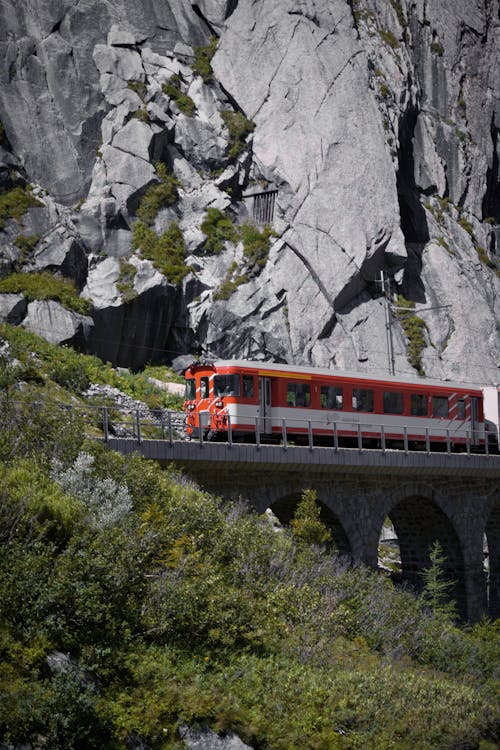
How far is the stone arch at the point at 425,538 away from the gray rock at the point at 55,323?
56.9ft

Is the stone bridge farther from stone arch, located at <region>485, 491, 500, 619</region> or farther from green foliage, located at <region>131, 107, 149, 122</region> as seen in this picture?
green foliage, located at <region>131, 107, 149, 122</region>

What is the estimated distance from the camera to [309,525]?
1997 centimetres

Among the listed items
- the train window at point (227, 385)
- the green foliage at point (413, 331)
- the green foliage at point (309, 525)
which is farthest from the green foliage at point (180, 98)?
the green foliage at point (309, 525)

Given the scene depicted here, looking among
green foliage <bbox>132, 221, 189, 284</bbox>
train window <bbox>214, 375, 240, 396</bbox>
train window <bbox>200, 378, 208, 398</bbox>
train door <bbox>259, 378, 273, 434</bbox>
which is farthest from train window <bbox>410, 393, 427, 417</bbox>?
green foliage <bbox>132, 221, 189, 284</bbox>

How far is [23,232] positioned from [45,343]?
1008 cm

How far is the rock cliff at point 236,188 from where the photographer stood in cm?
4388

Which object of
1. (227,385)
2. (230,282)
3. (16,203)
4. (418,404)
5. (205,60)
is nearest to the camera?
(227,385)

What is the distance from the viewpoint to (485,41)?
64062 millimetres

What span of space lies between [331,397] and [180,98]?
2949cm

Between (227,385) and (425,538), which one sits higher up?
(227,385)

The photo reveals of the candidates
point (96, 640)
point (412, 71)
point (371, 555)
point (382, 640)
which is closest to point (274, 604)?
point (382, 640)

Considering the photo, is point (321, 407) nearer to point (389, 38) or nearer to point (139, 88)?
point (139, 88)

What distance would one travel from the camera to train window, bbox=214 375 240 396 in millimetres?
23500

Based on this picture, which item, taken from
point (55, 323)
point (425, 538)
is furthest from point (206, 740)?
point (55, 323)
